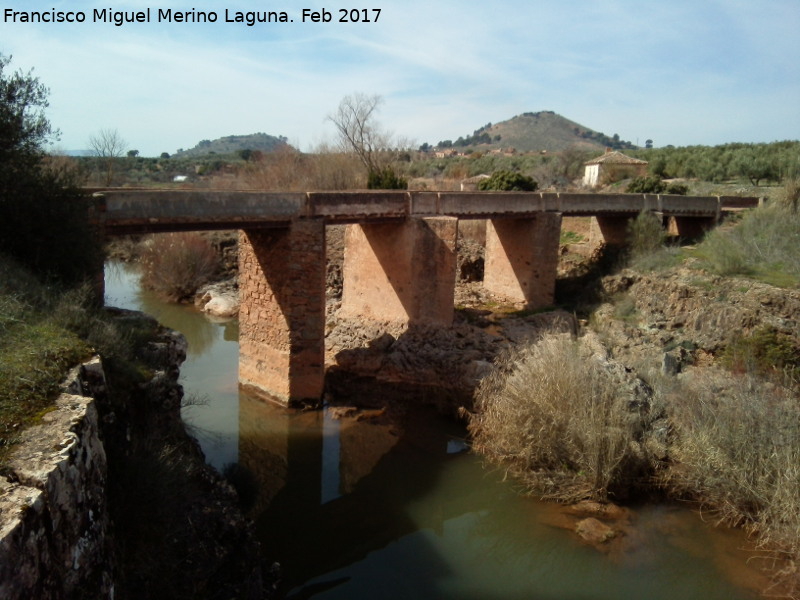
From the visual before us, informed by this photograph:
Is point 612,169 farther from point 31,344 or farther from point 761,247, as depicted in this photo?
point 31,344

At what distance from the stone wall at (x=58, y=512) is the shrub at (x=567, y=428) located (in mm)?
6403

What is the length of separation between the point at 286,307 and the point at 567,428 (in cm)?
520

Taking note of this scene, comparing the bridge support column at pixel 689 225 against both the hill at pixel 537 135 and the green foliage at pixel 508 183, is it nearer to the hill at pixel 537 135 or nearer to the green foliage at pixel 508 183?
the green foliage at pixel 508 183

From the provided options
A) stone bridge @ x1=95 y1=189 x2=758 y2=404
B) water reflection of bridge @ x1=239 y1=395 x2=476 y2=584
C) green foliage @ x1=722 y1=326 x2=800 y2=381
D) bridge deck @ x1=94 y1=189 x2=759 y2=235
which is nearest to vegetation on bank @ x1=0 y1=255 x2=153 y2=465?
bridge deck @ x1=94 y1=189 x2=759 y2=235

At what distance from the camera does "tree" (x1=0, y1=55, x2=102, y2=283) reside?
714 cm

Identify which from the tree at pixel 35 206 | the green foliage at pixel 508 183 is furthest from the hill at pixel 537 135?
the tree at pixel 35 206

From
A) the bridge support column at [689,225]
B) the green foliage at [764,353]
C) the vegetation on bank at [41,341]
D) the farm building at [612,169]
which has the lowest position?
the green foliage at [764,353]

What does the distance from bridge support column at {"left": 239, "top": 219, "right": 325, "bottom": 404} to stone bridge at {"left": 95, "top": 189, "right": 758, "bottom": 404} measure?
19 mm

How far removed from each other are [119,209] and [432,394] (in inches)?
264

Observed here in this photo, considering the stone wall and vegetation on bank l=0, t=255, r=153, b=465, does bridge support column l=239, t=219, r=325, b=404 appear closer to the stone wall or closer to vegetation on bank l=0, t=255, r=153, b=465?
vegetation on bank l=0, t=255, r=153, b=465

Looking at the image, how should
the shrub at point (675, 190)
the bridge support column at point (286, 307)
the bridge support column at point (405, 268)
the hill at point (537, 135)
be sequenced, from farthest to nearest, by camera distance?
1. the hill at point (537, 135)
2. the shrub at point (675, 190)
3. the bridge support column at point (405, 268)
4. the bridge support column at point (286, 307)

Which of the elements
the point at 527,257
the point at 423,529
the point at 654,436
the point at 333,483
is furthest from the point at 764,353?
the point at 333,483

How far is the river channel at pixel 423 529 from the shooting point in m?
7.35

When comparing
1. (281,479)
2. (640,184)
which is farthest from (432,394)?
(640,184)
